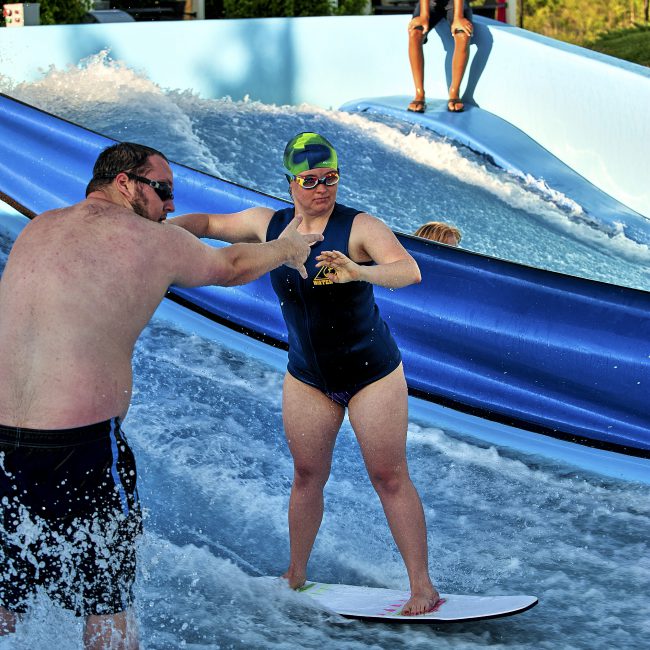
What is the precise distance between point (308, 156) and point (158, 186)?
2.06 feet

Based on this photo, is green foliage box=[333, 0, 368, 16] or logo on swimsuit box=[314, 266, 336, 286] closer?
logo on swimsuit box=[314, 266, 336, 286]

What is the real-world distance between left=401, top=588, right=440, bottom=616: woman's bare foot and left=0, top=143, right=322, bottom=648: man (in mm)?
919

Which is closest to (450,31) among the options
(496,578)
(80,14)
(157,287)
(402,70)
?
(402,70)

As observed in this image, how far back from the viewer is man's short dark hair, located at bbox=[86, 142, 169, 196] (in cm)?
250

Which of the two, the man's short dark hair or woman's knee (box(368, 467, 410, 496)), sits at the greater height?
the man's short dark hair

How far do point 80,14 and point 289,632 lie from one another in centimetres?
986

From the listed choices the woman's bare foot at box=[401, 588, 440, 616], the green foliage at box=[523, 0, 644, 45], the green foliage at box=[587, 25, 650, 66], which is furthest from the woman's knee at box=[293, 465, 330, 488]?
the green foliage at box=[523, 0, 644, 45]

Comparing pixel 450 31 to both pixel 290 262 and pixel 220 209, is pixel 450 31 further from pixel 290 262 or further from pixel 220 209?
pixel 290 262

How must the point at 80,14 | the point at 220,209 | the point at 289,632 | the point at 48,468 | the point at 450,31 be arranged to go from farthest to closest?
1. the point at 80,14
2. the point at 450,31
3. the point at 220,209
4. the point at 289,632
5. the point at 48,468

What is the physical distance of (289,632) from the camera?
3.03m

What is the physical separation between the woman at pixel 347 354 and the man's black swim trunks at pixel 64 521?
82 centimetres

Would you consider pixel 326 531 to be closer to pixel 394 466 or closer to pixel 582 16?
pixel 394 466

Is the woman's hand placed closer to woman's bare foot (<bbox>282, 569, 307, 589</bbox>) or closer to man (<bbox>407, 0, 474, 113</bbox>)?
woman's bare foot (<bbox>282, 569, 307, 589</bbox>)

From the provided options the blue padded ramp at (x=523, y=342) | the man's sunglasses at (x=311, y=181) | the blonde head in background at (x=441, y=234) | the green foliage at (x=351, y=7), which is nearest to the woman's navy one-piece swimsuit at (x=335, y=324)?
the man's sunglasses at (x=311, y=181)
